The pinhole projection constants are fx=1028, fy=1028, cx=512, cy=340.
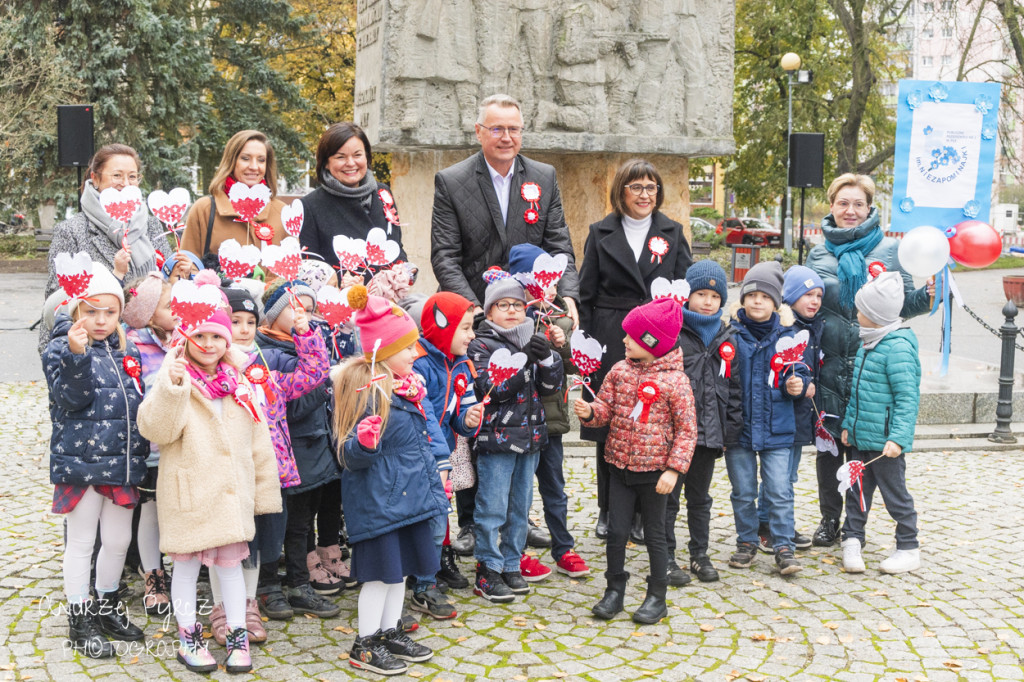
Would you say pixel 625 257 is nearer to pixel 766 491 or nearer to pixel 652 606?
pixel 766 491

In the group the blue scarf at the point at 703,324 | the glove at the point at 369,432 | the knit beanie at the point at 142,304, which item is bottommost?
the glove at the point at 369,432

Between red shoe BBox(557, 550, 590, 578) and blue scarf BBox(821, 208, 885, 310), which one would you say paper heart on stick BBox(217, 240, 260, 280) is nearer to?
red shoe BBox(557, 550, 590, 578)

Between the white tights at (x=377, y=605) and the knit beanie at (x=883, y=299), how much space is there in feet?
8.81

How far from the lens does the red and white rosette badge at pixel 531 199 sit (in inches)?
204

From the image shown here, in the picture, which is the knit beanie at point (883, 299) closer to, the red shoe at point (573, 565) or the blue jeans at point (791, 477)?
the blue jeans at point (791, 477)

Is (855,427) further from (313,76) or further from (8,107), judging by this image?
(313,76)

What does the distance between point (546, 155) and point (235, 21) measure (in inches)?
685

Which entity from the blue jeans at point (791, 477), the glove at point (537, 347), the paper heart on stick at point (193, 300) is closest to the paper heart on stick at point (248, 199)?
the paper heart on stick at point (193, 300)

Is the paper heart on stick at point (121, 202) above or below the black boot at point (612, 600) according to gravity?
above

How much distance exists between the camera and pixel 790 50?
29.7m

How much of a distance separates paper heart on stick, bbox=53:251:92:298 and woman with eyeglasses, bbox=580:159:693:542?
2480mm

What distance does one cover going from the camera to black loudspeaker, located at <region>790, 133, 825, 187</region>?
14430mm

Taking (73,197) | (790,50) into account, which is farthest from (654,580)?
(790,50)

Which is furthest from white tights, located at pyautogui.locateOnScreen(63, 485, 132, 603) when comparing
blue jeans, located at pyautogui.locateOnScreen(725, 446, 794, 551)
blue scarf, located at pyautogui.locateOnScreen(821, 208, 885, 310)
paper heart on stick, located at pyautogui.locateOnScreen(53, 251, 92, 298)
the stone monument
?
the stone monument
